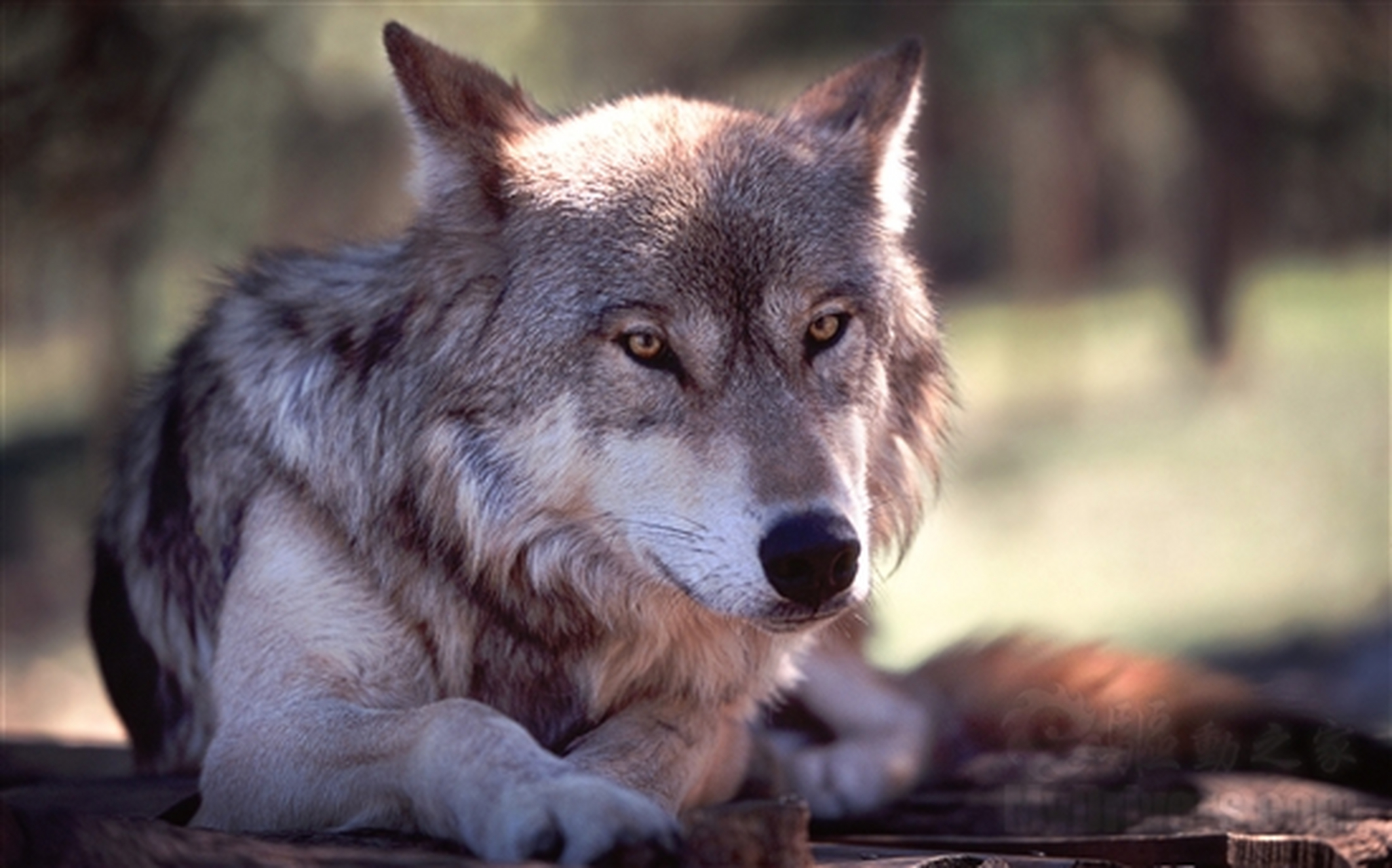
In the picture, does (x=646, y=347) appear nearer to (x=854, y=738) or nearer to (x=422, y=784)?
(x=422, y=784)

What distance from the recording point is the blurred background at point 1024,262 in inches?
365

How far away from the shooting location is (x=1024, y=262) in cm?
2233

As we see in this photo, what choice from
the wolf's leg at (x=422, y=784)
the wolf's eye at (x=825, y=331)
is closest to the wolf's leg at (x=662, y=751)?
the wolf's leg at (x=422, y=784)

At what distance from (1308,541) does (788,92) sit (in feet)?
30.5

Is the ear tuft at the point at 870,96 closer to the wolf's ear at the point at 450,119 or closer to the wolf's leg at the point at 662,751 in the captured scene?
the wolf's ear at the point at 450,119

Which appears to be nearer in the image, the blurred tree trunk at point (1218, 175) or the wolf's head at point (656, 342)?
the wolf's head at point (656, 342)

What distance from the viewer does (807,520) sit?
8.73 ft

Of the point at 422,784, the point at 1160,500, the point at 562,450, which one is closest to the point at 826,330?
the point at 562,450

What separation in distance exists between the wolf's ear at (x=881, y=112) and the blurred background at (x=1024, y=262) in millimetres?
344

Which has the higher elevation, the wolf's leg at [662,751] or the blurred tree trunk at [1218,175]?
the blurred tree trunk at [1218,175]

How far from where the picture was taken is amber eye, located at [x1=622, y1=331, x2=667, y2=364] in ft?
9.79

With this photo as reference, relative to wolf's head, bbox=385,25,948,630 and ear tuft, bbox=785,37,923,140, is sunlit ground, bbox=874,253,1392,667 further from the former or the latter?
wolf's head, bbox=385,25,948,630

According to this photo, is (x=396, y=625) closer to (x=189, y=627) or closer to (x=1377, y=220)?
(x=189, y=627)

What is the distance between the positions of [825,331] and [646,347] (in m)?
0.41
